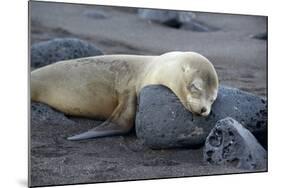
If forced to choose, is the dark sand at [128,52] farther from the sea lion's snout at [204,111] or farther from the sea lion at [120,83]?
the sea lion's snout at [204,111]

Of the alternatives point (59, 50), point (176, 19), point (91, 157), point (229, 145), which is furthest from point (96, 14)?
point (229, 145)

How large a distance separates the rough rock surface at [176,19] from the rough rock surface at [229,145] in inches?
32.2

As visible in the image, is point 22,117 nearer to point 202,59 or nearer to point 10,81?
point 10,81

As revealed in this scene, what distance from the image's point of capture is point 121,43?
14.4 feet

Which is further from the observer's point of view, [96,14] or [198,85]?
[198,85]

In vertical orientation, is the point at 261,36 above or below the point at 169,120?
above

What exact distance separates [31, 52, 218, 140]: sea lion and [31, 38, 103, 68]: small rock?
0.19 ft

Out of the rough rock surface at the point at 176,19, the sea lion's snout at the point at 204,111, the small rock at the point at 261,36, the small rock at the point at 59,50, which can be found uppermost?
the rough rock surface at the point at 176,19

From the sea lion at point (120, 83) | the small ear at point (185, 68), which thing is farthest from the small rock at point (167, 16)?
the small ear at point (185, 68)

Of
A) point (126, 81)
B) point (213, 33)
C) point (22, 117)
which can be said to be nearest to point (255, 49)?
point (213, 33)

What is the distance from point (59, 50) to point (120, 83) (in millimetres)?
580

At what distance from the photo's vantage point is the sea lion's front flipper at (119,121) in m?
4.27

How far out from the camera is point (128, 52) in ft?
14.7

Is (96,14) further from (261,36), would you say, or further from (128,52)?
(261,36)
